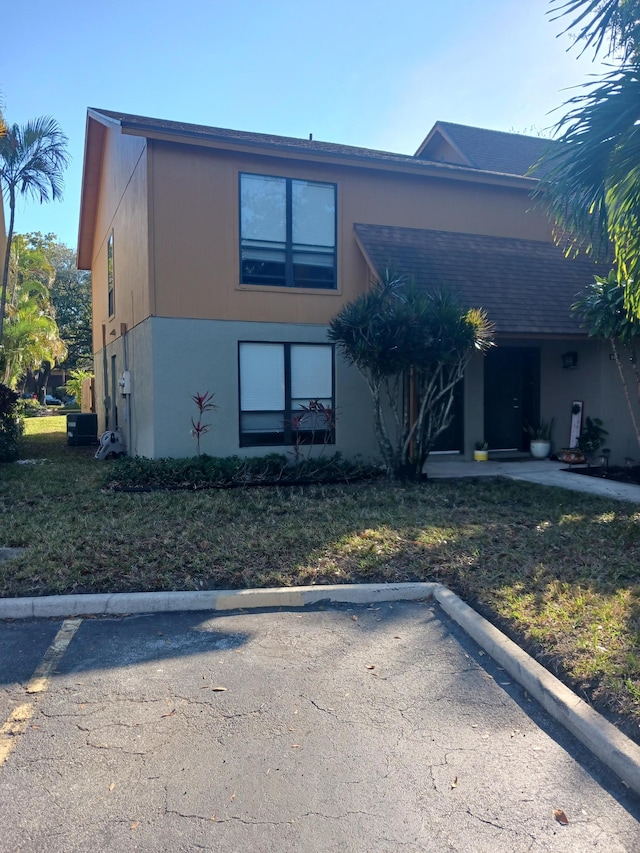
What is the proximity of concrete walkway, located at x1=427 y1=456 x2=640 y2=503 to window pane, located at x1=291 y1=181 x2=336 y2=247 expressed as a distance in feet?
15.6

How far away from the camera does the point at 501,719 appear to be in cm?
346

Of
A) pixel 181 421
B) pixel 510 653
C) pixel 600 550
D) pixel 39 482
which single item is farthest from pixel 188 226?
pixel 510 653

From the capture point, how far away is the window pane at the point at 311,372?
1155 cm

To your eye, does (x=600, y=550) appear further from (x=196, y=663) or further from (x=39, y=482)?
(x=39, y=482)

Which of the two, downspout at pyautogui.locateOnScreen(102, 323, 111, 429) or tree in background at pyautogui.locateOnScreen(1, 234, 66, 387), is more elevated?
tree in background at pyautogui.locateOnScreen(1, 234, 66, 387)

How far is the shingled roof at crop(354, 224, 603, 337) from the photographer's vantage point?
11203 millimetres

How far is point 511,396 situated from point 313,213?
574 centimetres

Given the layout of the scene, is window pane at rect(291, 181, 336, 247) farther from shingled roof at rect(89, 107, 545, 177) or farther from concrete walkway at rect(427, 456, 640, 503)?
concrete walkway at rect(427, 456, 640, 503)

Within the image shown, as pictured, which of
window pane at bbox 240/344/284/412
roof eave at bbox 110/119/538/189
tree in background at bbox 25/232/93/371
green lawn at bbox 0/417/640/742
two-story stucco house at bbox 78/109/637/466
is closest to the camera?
green lawn at bbox 0/417/640/742

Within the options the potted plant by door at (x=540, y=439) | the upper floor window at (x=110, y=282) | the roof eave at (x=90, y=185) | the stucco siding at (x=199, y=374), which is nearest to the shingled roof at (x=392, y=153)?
the roof eave at (x=90, y=185)

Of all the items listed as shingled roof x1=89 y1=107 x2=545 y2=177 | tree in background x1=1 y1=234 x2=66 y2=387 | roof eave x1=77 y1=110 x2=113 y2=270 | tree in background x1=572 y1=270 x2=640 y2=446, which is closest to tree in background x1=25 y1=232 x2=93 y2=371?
tree in background x1=1 y1=234 x2=66 y2=387

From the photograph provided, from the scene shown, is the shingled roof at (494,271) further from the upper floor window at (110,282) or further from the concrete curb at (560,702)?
the concrete curb at (560,702)

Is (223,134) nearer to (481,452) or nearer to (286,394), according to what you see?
(286,394)

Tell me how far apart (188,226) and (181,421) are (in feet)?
11.1
